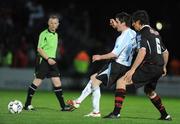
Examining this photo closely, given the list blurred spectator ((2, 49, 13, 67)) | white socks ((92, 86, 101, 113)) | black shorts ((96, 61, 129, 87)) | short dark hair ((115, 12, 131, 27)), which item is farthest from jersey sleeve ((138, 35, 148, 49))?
blurred spectator ((2, 49, 13, 67))

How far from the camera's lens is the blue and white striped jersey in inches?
574

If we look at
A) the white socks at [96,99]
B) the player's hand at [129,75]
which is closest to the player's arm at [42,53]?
the white socks at [96,99]

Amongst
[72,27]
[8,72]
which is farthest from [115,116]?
[72,27]

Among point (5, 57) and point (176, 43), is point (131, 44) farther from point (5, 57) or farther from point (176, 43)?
point (176, 43)

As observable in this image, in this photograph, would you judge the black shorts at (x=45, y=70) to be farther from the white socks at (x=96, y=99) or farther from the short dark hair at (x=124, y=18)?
the short dark hair at (x=124, y=18)

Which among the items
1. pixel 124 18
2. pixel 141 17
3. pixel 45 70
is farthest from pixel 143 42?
pixel 45 70

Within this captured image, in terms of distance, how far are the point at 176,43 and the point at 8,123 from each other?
2583cm

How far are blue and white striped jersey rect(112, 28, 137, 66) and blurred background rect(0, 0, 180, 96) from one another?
723 inches

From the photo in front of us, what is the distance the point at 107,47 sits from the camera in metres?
37.4

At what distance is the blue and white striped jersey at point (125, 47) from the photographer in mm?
14578

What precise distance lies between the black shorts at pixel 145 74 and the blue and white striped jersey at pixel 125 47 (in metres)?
0.58

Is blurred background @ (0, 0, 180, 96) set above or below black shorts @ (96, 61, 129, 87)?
below

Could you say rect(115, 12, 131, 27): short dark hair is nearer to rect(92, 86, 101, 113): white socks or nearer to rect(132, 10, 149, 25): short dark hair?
rect(132, 10, 149, 25): short dark hair

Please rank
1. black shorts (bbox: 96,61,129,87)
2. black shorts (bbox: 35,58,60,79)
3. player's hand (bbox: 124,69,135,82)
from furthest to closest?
black shorts (bbox: 35,58,60,79) < black shorts (bbox: 96,61,129,87) < player's hand (bbox: 124,69,135,82)
